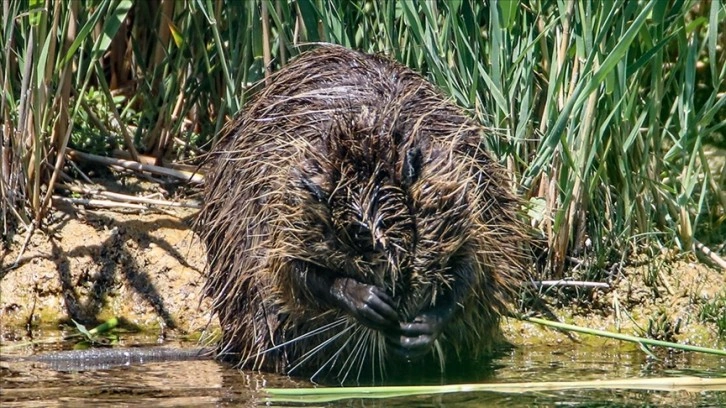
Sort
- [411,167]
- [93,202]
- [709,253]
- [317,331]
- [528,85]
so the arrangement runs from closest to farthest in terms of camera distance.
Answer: [411,167] → [317,331] → [528,85] → [709,253] → [93,202]

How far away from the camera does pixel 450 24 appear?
206 inches

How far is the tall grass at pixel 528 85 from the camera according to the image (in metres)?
5.06

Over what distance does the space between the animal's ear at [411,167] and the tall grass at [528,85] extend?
756 mm

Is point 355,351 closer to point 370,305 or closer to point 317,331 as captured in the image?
point 317,331

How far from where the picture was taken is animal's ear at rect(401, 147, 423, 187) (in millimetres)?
4238

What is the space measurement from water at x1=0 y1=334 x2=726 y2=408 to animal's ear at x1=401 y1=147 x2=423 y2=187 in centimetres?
74

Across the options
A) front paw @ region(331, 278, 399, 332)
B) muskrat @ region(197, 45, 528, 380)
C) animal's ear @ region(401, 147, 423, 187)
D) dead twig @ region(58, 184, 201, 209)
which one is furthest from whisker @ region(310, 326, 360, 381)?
Answer: dead twig @ region(58, 184, 201, 209)

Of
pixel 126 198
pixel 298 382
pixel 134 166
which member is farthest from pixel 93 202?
pixel 298 382

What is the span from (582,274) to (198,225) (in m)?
1.62

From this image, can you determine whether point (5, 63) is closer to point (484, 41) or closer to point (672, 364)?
point (484, 41)

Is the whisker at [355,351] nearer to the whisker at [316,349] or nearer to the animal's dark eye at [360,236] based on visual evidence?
the whisker at [316,349]

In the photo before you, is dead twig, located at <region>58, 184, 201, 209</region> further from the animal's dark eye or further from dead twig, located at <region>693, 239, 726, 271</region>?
dead twig, located at <region>693, 239, 726, 271</region>

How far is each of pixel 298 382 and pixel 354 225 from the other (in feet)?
2.34

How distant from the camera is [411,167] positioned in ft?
14.0
